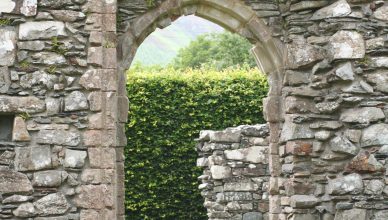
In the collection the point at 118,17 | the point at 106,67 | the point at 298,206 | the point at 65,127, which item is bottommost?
the point at 298,206

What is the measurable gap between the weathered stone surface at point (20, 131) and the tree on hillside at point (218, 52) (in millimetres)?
17692

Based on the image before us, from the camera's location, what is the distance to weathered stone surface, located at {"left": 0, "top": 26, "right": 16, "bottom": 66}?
666 centimetres

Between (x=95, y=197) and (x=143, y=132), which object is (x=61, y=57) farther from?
(x=143, y=132)

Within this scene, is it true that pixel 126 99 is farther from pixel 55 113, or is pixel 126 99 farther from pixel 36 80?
pixel 36 80

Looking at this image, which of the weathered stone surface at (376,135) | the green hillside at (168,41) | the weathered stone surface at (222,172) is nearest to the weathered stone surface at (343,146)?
the weathered stone surface at (376,135)

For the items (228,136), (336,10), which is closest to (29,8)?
(336,10)

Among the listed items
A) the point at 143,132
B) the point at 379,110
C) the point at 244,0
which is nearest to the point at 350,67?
the point at 379,110

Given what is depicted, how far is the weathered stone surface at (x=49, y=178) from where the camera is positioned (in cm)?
660

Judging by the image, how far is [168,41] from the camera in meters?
49.3

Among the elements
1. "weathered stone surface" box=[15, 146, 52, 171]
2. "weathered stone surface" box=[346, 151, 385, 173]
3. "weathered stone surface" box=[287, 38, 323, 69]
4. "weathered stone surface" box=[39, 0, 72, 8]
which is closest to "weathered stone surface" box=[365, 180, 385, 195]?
"weathered stone surface" box=[346, 151, 385, 173]

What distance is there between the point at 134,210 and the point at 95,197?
6.53 meters

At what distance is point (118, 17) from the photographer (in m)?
7.72

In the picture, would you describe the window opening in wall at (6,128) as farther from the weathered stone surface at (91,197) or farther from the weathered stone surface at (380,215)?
the weathered stone surface at (380,215)

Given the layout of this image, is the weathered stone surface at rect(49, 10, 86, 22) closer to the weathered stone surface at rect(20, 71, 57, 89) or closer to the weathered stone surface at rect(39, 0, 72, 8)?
the weathered stone surface at rect(39, 0, 72, 8)
